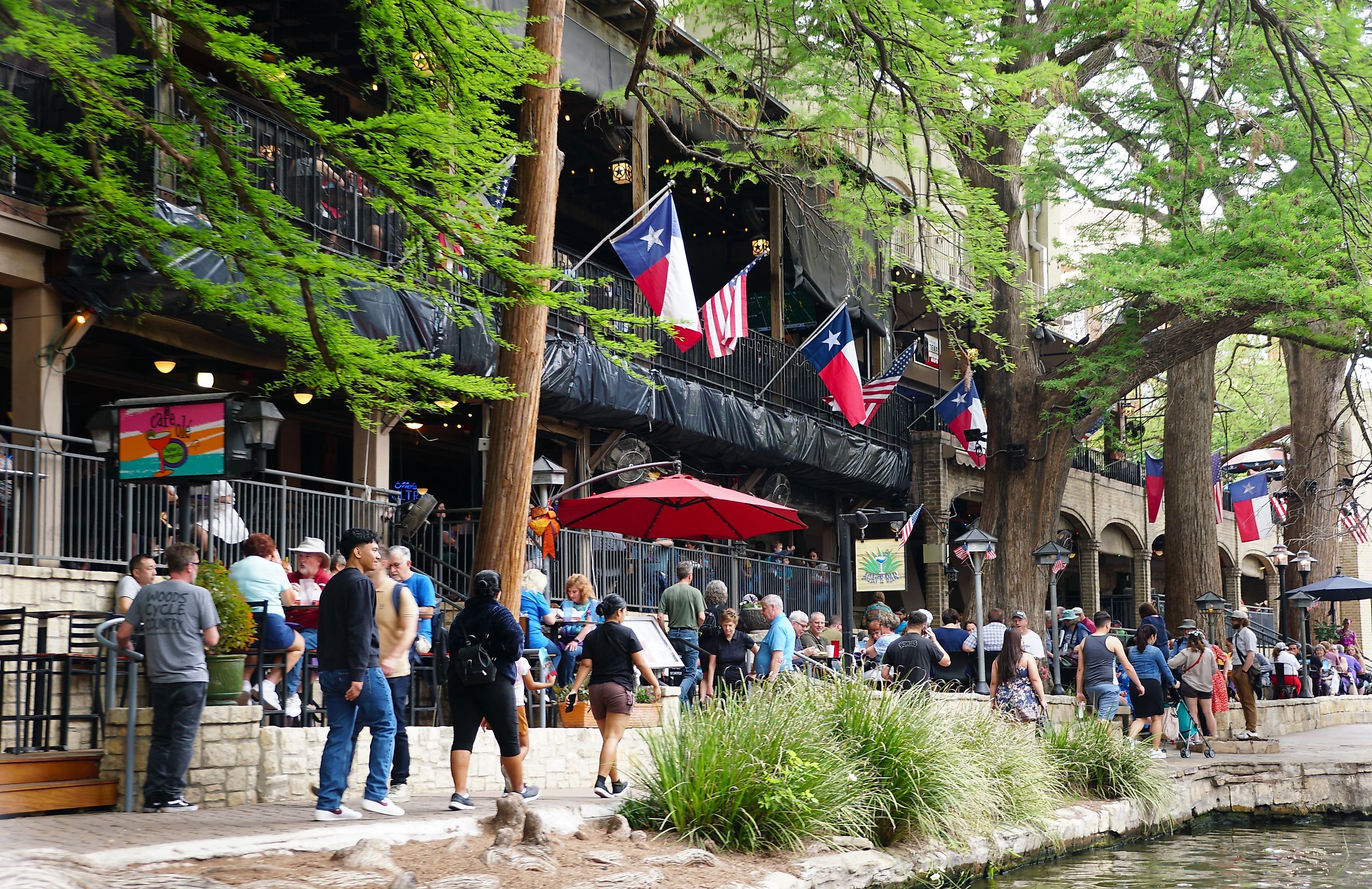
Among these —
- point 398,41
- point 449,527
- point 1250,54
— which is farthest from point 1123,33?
point 398,41

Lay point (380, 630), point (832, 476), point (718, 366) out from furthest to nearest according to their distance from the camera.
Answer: point (832, 476) < point (718, 366) < point (380, 630)

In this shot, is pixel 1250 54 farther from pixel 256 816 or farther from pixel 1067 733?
pixel 256 816

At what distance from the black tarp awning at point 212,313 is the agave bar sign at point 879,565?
9527mm

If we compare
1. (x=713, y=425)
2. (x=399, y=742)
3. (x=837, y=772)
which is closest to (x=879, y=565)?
(x=713, y=425)

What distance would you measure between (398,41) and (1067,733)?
9.67 metres

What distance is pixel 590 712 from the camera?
13.2 meters

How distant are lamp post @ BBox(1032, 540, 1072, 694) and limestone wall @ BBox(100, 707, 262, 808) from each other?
13.0 metres

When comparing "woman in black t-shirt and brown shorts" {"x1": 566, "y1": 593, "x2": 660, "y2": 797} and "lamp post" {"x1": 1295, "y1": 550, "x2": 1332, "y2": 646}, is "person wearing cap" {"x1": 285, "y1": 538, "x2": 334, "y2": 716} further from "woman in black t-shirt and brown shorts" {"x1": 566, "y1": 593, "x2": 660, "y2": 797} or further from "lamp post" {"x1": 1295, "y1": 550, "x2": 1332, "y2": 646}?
"lamp post" {"x1": 1295, "y1": 550, "x2": 1332, "y2": 646}

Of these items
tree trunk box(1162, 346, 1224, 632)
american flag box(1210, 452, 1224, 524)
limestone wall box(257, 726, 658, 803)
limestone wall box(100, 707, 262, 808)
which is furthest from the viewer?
american flag box(1210, 452, 1224, 524)

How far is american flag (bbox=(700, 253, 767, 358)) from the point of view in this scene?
19125 mm

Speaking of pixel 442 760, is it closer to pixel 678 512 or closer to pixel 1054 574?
pixel 678 512

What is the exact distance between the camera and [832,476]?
25.5m

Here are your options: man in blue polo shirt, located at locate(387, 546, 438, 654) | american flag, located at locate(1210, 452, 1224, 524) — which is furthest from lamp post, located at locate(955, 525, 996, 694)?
american flag, located at locate(1210, 452, 1224, 524)

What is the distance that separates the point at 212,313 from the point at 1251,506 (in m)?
27.0
